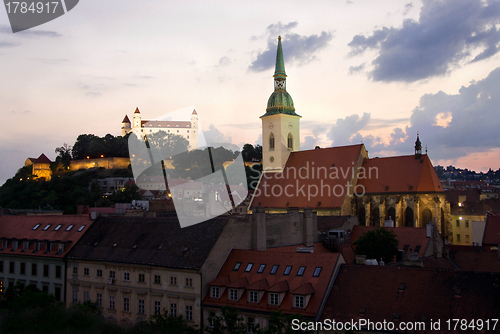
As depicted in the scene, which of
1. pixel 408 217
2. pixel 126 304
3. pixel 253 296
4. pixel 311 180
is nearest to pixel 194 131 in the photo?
pixel 311 180

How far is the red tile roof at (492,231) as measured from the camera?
54.0m

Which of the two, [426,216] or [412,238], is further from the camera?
[426,216]

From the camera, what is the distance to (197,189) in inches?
4636

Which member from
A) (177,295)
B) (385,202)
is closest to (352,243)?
(385,202)

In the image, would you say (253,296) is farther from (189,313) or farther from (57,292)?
(57,292)

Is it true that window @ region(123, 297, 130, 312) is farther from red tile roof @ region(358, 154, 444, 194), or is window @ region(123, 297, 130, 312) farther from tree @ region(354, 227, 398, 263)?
red tile roof @ region(358, 154, 444, 194)

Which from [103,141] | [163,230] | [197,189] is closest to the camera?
[163,230]

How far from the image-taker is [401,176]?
60562mm

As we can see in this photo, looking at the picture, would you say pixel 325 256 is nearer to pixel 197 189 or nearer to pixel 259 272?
pixel 259 272

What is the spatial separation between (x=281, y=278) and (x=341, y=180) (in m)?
36.0

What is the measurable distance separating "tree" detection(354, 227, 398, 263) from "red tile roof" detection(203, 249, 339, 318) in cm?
1173

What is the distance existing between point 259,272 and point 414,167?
118 ft

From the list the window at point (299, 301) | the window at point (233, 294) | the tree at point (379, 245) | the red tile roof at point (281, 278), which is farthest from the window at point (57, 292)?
the tree at point (379, 245)

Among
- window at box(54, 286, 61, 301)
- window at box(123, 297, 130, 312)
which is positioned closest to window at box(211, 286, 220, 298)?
window at box(123, 297, 130, 312)
